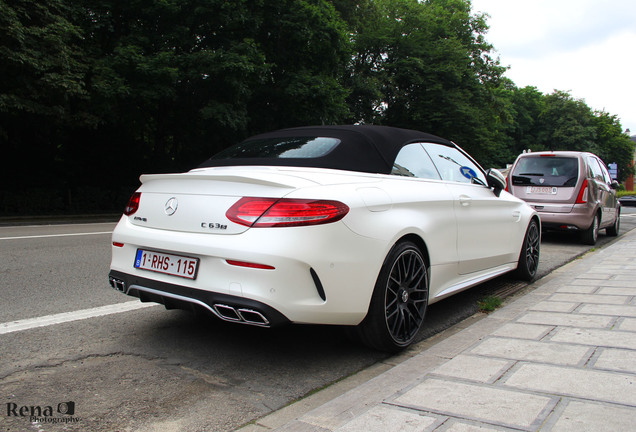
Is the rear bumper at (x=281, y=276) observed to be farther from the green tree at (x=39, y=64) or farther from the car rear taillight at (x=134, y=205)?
the green tree at (x=39, y=64)

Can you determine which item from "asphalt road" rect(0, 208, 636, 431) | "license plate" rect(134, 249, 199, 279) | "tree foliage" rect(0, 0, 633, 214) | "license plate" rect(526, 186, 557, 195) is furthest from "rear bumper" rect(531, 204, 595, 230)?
"tree foliage" rect(0, 0, 633, 214)

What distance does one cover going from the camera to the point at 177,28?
19344 millimetres

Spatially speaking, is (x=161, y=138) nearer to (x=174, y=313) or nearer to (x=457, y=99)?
(x=457, y=99)

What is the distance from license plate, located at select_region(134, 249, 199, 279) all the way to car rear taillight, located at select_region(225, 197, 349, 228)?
0.37m

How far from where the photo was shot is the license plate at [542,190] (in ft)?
32.5

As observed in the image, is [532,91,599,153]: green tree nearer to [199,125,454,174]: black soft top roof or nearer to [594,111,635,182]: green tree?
[594,111,635,182]: green tree

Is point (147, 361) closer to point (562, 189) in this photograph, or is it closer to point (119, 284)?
point (119, 284)

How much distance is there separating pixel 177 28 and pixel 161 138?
19.7ft

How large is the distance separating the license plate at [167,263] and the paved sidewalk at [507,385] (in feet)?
3.21

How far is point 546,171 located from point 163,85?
1295 centimetres

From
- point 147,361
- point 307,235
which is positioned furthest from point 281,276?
point 147,361

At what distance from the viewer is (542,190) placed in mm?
Answer: 10000

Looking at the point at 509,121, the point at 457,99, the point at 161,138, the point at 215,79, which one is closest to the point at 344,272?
the point at 215,79

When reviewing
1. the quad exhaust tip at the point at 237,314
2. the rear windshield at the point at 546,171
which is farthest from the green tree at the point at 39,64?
the quad exhaust tip at the point at 237,314
